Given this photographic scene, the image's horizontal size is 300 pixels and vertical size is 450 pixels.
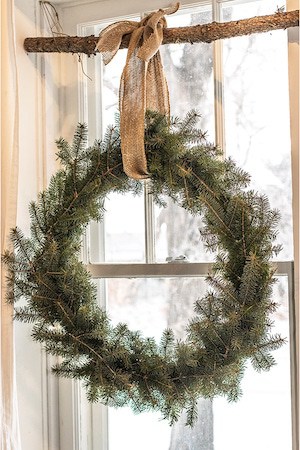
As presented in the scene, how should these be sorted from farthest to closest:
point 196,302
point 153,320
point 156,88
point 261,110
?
point 153,320
point 261,110
point 156,88
point 196,302

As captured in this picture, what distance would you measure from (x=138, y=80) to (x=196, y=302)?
53 centimetres

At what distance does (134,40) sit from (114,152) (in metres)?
0.27

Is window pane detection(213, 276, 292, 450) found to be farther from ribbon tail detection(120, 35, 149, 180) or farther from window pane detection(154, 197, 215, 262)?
ribbon tail detection(120, 35, 149, 180)

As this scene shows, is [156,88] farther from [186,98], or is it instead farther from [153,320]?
[153,320]

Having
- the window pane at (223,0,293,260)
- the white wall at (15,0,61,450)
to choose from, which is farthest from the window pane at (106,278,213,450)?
the window pane at (223,0,293,260)

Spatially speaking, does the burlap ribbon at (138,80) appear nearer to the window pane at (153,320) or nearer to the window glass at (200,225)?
the window glass at (200,225)

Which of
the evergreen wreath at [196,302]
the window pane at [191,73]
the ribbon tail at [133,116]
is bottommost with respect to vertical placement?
the evergreen wreath at [196,302]

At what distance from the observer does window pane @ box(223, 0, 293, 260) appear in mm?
1593

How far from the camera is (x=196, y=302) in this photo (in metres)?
1.41

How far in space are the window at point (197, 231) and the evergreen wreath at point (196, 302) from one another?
8.3 inches

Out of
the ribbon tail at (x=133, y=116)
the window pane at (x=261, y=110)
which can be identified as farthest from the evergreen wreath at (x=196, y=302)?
the window pane at (x=261, y=110)

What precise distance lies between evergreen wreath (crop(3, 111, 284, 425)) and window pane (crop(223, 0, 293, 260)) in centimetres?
20

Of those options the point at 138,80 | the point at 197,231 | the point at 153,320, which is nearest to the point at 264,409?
the point at 153,320

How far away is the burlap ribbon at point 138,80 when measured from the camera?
1.43 meters
